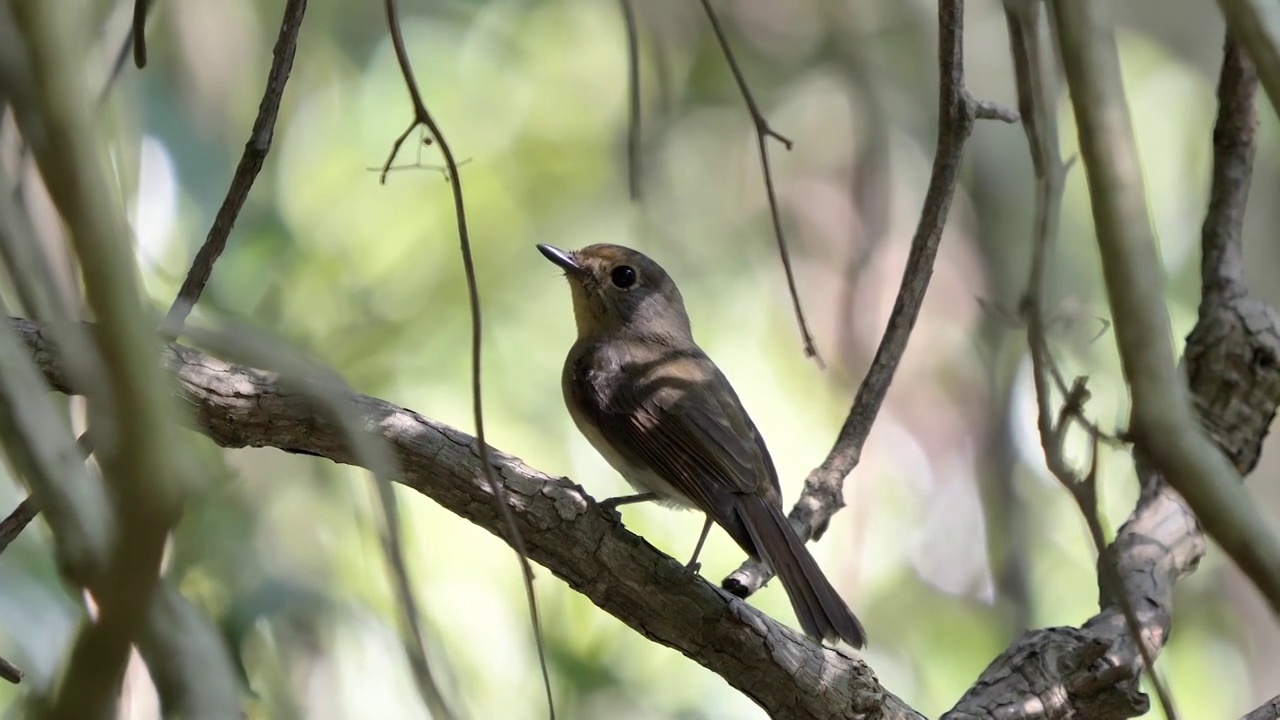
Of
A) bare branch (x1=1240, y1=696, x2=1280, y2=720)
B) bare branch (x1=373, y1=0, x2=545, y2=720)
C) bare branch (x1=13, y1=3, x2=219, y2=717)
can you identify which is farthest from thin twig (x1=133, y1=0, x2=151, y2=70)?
bare branch (x1=1240, y1=696, x2=1280, y2=720)

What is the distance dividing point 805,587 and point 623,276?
5.21 ft

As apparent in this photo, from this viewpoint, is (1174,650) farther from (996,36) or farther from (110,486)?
(110,486)

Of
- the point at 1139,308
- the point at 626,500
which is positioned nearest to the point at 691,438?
the point at 626,500

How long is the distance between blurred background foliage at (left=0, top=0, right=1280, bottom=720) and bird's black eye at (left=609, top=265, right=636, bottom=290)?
61 cm

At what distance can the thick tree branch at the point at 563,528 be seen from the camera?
7.91ft

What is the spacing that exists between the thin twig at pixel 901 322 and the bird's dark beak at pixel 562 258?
3.89ft

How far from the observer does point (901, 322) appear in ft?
11.5

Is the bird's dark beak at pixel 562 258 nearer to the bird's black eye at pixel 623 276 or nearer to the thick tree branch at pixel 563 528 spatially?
the bird's black eye at pixel 623 276

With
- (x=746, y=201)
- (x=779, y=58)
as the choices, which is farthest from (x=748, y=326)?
(x=779, y=58)

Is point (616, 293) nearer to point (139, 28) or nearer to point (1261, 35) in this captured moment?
point (139, 28)

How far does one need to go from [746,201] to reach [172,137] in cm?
301

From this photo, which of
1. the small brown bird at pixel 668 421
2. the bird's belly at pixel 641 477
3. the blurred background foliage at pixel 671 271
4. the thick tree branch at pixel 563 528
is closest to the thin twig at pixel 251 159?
the thick tree branch at pixel 563 528

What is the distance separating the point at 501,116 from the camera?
5.71 m

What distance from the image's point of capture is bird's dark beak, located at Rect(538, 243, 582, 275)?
415cm
